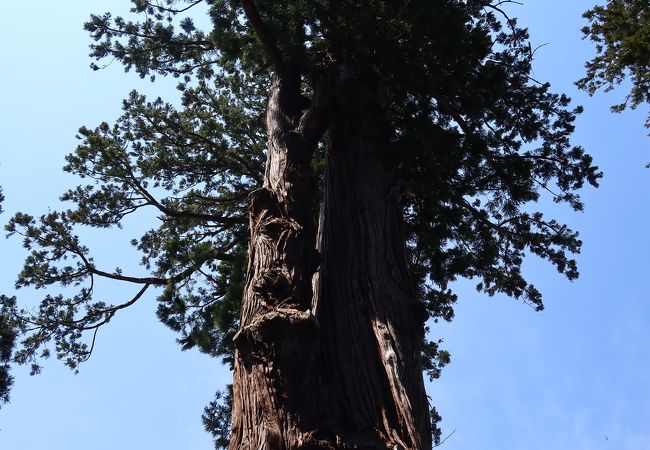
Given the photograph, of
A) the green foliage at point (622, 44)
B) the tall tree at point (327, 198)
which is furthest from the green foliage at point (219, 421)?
the green foliage at point (622, 44)

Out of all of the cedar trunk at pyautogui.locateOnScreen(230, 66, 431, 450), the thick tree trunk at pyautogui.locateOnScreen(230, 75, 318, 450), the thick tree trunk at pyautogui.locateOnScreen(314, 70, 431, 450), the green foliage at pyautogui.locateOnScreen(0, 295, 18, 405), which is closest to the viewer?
the thick tree trunk at pyautogui.locateOnScreen(230, 75, 318, 450)

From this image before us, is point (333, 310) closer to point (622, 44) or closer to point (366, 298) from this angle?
point (366, 298)

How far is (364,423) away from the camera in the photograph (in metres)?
4.01

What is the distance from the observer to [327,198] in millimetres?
6059

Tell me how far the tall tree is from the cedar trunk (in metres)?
0.01

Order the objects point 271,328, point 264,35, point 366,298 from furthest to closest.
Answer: point 264,35 < point 366,298 < point 271,328

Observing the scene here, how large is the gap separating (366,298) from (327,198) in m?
1.43

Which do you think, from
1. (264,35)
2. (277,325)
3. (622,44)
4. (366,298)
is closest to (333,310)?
(366,298)

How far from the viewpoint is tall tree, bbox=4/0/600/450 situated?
4113 millimetres

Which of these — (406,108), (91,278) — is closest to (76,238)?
(91,278)

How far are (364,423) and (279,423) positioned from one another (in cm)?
68

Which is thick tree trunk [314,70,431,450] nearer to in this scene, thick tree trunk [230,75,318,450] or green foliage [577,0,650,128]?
thick tree trunk [230,75,318,450]

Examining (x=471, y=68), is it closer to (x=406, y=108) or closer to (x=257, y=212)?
(x=406, y=108)

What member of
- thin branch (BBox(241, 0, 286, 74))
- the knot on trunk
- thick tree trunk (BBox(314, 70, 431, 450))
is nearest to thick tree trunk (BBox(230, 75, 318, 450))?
the knot on trunk
